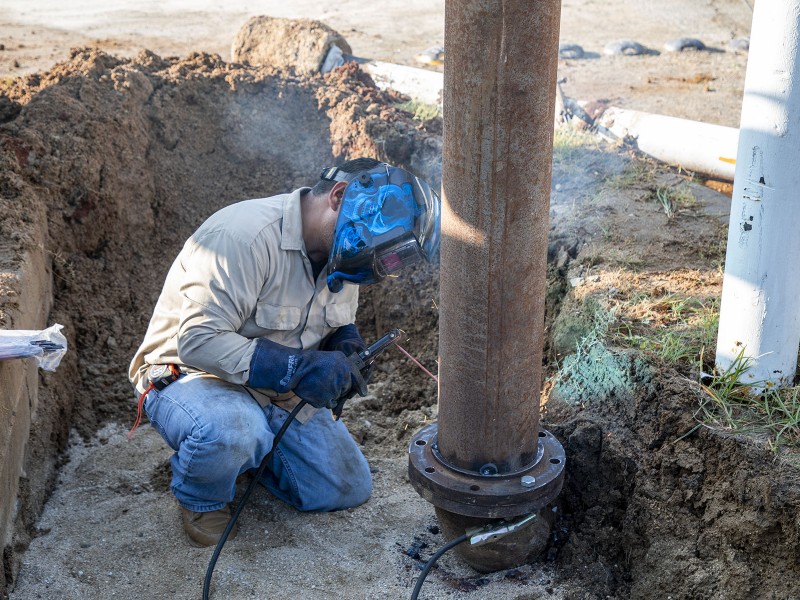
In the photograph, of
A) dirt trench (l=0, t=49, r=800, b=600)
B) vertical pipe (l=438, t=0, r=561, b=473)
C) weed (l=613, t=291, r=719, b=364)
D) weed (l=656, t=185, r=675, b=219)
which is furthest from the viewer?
weed (l=656, t=185, r=675, b=219)

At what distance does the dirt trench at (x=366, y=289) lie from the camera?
3.04m

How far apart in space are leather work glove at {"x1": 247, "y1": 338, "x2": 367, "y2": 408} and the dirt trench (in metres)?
0.79

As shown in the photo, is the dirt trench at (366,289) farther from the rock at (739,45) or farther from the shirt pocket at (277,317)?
the rock at (739,45)

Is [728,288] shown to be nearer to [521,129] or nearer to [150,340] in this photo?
[521,129]

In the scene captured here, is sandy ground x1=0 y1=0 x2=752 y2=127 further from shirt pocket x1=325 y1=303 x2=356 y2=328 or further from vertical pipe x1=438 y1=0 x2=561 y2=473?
vertical pipe x1=438 y1=0 x2=561 y2=473

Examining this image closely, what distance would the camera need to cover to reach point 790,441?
118 inches

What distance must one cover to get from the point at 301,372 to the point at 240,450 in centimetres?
42

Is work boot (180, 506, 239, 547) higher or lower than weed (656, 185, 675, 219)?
lower

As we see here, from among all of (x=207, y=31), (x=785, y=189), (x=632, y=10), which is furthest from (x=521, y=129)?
(x=632, y=10)

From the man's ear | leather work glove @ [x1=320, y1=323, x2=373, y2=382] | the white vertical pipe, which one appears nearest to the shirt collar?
the man's ear

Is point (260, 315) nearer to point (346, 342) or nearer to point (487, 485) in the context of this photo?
point (346, 342)

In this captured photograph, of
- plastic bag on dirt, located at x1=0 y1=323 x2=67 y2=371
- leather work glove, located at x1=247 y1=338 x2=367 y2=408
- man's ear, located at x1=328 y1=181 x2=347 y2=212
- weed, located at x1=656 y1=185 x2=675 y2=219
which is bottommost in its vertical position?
leather work glove, located at x1=247 y1=338 x2=367 y2=408

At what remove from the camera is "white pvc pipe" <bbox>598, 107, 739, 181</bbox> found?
5.77 meters

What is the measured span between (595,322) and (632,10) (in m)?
9.50
